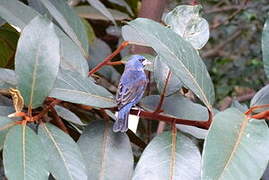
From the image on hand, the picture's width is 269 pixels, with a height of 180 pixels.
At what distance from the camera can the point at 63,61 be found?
3.47 ft

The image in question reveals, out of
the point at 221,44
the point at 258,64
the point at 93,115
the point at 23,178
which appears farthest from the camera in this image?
the point at 221,44

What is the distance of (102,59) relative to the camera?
179 centimetres

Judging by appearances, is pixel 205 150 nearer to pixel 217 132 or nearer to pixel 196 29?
pixel 217 132

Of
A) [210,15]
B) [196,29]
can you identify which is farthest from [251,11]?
[196,29]

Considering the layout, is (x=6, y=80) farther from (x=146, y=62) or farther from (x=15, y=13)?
(x=146, y=62)

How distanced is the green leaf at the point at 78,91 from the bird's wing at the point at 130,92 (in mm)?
23

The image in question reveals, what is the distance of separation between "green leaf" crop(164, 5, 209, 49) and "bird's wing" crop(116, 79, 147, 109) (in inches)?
4.8

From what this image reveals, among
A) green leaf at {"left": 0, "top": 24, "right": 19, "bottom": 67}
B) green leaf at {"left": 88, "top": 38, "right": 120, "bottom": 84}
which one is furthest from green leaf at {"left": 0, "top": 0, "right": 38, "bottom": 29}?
green leaf at {"left": 88, "top": 38, "right": 120, "bottom": 84}

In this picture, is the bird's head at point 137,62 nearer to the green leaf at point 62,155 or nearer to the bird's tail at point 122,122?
the bird's tail at point 122,122

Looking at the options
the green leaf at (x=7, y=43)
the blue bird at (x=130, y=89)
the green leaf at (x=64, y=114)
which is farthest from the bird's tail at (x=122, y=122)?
the green leaf at (x=7, y=43)

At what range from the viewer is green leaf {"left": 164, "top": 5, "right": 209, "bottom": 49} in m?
1.03

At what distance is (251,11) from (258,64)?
34cm

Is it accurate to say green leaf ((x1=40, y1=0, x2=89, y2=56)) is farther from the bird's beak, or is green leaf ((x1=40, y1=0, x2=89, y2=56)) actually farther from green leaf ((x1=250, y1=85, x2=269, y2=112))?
green leaf ((x1=250, y1=85, x2=269, y2=112))

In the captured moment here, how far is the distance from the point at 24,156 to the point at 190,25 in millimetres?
444
